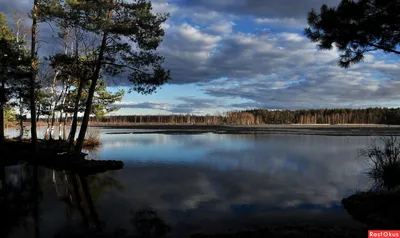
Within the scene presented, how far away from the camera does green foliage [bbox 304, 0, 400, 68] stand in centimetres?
857

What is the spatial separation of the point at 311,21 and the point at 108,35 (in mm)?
13912

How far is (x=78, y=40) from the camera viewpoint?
2209 cm

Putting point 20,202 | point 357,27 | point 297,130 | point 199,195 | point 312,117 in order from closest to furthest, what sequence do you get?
point 357,27 < point 20,202 < point 199,195 < point 297,130 < point 312,117

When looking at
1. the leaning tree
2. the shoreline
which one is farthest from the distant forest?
the leaning tree

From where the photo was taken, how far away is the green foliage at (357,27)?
857cm

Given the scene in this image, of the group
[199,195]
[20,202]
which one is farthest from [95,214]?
[199,195]

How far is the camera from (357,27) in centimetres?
909

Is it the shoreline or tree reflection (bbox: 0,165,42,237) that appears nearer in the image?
tree reflection (bbox: 0,165,42,237)

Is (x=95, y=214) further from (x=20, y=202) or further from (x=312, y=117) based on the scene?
(x=312, y=117)

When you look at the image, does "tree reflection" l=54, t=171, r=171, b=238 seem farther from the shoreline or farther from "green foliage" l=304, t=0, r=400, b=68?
the shoreline

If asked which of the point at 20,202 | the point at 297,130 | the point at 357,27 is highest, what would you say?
the point at 357,27

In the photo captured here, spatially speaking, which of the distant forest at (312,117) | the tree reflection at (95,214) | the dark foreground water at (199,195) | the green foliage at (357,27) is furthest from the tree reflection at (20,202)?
the distant forest at (312,117)

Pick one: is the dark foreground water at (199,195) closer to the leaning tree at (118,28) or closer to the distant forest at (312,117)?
the leaning tree at (118,28)

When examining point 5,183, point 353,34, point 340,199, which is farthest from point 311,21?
point 5,183
